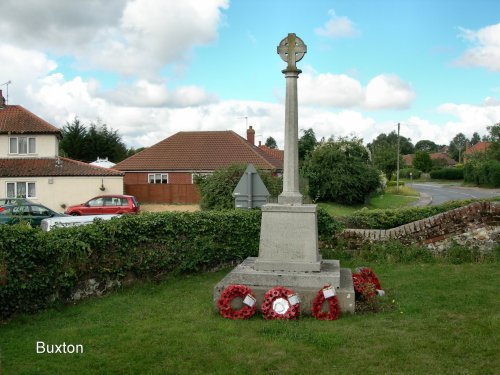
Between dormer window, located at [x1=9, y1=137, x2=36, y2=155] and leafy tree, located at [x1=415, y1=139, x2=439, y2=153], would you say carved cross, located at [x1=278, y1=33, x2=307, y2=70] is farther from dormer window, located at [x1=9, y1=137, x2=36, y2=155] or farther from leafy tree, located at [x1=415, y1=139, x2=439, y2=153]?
leafy tree, located at [x1=415, y1=139, x2=439, y2=153]

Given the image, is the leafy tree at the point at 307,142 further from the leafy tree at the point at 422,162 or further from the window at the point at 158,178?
the leafy tree at the point at 422,162

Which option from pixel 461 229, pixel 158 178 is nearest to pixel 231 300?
pixel 461 229

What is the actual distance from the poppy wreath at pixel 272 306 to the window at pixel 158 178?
3543 centimetres

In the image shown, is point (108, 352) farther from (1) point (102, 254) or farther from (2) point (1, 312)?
(1) point (102, 254)

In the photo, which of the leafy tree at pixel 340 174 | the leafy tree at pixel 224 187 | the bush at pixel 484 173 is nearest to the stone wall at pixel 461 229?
the leafy tree at pixel 224 187

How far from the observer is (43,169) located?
34.5 metres

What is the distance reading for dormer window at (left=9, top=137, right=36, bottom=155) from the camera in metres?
35.3

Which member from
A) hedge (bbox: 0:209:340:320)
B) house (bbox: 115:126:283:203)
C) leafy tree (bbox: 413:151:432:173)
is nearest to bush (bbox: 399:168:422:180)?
leafy tree (bbox: 413:151:432:173)

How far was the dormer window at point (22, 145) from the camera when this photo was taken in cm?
3531

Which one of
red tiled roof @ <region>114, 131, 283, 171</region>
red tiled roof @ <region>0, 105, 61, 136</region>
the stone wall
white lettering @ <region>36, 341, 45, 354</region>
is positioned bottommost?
white lettering @ <region>36, 341, 45, 354</region>

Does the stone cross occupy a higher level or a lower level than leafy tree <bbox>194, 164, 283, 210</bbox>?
higher

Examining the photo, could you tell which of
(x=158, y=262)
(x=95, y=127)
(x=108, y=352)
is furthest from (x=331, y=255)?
(x=95, y=127)

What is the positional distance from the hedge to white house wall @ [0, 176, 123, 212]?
84.1 ft

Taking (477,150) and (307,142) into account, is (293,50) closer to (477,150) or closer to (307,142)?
(307,142)
